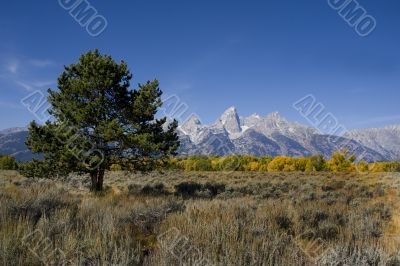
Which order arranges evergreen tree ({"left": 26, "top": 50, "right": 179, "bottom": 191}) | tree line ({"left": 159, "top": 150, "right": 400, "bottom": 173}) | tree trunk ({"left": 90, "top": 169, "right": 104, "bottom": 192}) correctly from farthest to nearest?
1. tree line ({"left": 159, "top": 150, "right": 400, "bottom": 173})
2. tree trunk ({"left": 90, "top": 169, "right": 104, "bottom": 192})
3. evergreen tree ({"left": 26, "top": 50, "right": 179, "bottom": 191})

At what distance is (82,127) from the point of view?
16.0 meters

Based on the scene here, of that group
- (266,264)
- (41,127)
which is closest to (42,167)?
(41,127)

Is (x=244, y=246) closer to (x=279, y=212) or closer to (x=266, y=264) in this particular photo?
(x=266, y=264)

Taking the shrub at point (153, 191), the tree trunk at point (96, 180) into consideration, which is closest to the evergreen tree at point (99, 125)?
the tree trunk at point (96, 180)

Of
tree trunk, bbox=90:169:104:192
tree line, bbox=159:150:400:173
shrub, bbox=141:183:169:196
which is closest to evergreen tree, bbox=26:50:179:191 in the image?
tree trunk, bbox=90:169:104:192

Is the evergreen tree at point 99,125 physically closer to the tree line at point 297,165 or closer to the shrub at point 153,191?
the shrub at point 153,191

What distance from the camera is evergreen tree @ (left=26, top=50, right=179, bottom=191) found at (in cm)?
1529

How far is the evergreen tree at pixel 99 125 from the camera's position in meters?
15.3

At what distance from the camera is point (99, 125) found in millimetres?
15344

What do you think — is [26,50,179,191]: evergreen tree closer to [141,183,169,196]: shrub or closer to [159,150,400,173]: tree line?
[141,183,169,196]: shrub

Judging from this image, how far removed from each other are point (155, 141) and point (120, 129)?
2.29m

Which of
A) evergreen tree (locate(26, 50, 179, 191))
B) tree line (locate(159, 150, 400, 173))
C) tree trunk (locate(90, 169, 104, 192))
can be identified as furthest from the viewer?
tree line (locate(159, 150, 400, 173))

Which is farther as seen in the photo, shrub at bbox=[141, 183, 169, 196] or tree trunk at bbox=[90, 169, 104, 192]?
tree trunk at bbox=[90, 169, 104, 192]

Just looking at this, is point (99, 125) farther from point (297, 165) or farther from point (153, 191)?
point (297, 165)
